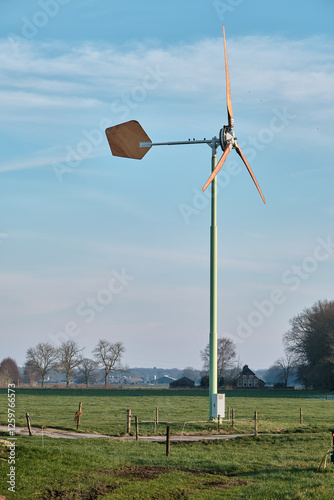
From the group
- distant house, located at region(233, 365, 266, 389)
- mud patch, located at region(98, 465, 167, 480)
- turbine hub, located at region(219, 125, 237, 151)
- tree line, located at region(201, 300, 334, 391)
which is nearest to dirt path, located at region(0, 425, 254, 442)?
mud patch, located at region(98, 465, 167, 480)

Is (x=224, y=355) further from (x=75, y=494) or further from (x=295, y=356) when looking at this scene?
(x=75, y=494)

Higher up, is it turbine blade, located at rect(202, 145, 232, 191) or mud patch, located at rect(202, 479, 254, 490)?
turbine blade, located at rect(202, 145, 232, 191)

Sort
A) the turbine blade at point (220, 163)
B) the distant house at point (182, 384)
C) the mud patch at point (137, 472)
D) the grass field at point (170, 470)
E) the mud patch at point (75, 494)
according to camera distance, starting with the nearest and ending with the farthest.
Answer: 1. the mud patch at point (75, 494)
2. the grass field at point (170, 470)
3. the mud patch at point (137, 472)
4. the turbine blade at point (220, 163)
5. the distant house at point (182, 384)

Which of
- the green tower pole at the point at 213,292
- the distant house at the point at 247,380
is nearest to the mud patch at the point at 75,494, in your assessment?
Answer: the green tower pole at the point at 213,292

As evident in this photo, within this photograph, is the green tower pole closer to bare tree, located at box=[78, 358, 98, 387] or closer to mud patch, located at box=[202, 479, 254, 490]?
mud patch, located at box=[202, 479, 254, 490]

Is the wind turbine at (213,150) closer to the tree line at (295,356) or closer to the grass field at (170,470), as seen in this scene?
the grass field at (170,470)

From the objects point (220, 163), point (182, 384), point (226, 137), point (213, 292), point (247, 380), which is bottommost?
point (182, 384)

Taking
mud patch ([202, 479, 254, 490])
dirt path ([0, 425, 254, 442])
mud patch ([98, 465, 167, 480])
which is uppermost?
mud patch ([98, 465, 167, 480])

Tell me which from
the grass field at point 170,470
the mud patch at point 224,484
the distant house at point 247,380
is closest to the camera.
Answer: the grass field at point 170,470

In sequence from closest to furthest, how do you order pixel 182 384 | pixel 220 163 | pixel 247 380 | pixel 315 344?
pixel 220 163
pixel 315 344
pixel 182 384
pixel 247 380

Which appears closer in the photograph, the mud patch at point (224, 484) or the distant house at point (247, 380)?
the mud patch at point (224, 484)

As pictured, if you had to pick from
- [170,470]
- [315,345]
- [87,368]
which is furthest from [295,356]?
[170,470]

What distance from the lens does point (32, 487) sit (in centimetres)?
1900

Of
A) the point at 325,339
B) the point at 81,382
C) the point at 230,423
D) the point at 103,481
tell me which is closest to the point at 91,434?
the point at 230,423
